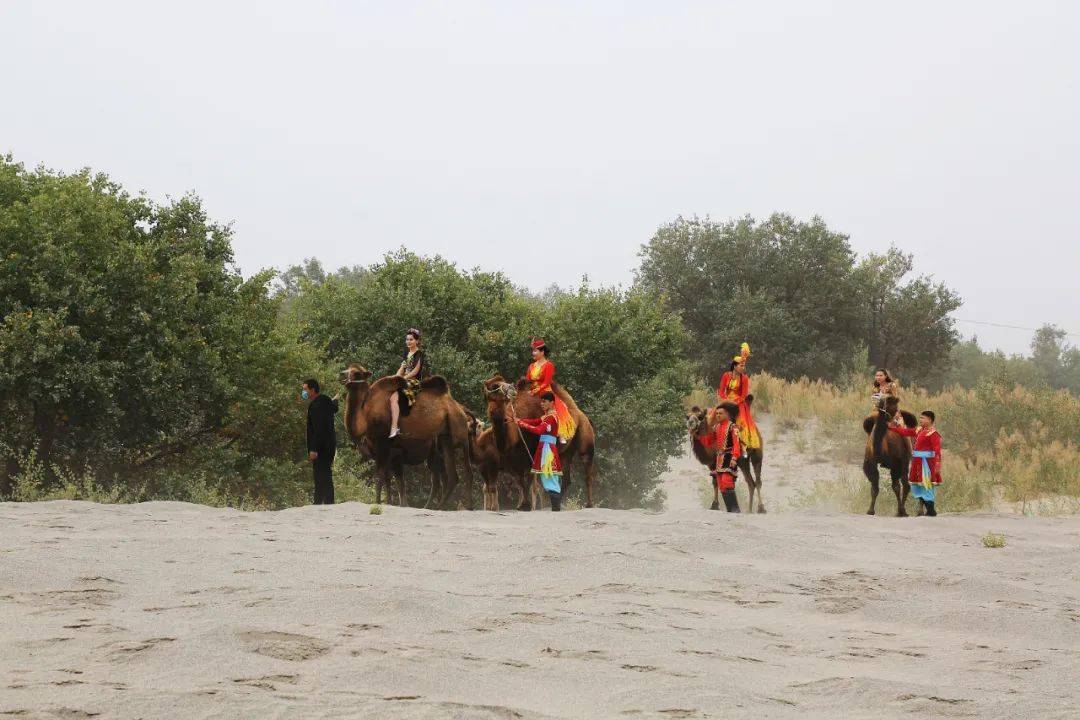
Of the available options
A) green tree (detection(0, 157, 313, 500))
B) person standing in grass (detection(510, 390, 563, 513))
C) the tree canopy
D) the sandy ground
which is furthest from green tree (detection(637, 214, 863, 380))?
the sandy ground

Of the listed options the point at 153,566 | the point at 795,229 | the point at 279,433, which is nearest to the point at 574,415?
the point at 279,433

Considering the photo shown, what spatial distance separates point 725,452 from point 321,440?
5.95 meters

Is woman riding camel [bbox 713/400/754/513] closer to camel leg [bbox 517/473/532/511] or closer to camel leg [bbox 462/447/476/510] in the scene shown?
camel leg [bbox 517/473/532/511]

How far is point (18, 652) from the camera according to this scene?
643 cm

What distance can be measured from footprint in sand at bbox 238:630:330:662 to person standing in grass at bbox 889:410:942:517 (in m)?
13.6

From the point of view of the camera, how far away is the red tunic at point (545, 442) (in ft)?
56.1

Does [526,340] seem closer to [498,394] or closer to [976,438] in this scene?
[498,394]

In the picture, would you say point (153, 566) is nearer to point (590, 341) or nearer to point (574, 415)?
point (574, 415)

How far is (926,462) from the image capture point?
18.6 m

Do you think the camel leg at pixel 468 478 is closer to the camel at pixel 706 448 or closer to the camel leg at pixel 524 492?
the camel leg at pixel 524 492

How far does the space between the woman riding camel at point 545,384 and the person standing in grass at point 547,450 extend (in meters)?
0.16

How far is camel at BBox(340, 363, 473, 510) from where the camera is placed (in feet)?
56.5

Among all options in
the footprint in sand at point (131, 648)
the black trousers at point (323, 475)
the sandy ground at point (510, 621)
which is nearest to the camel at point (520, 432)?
the black trousers at point (323, 475)

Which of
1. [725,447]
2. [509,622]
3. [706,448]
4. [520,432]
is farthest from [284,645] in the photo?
[706,448]
